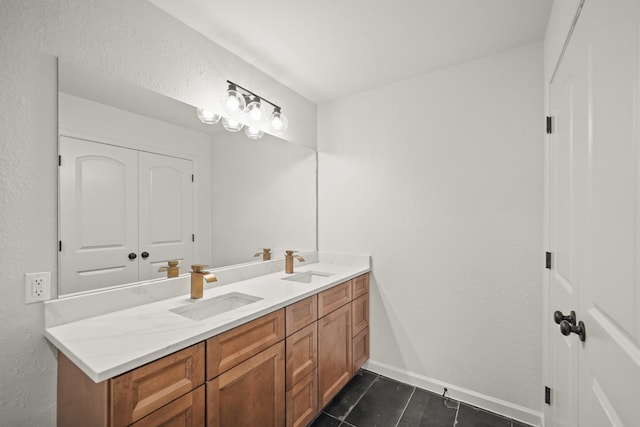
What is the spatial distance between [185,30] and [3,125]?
3.23ft

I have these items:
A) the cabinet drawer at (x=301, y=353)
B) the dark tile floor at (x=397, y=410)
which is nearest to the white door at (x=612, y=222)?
the dark tile floor at (x=397, y=410)

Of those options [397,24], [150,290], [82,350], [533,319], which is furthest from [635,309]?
[150,290]

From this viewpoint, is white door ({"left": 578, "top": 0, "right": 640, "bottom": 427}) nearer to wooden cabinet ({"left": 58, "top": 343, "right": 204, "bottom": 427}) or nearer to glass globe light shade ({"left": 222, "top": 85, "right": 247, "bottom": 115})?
wooden cabinet ({"left": 58, "top": 343, "right": 204, "bottom": 427})

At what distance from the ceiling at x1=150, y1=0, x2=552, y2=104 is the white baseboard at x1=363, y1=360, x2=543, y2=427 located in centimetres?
226

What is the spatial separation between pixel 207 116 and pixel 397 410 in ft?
7.21

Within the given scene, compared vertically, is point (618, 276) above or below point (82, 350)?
above

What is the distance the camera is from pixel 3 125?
3.43 ft

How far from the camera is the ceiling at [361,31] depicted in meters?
1.51

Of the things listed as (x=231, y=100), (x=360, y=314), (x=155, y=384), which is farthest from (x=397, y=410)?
(x=231, y=100)

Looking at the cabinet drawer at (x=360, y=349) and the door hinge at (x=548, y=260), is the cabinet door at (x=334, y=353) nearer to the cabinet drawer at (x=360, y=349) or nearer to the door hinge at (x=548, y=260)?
the cabinet drawer at (x=360, y=349)

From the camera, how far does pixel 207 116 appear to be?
1729mm

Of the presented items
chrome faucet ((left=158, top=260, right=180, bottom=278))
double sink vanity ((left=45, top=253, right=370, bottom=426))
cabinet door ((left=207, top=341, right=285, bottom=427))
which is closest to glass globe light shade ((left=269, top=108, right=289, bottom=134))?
double sink vanity ((left=45, top=253, right=370, bottom=426))

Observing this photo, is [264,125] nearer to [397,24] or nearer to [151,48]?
[151,48]

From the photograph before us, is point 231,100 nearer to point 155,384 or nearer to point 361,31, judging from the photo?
point 361,31
